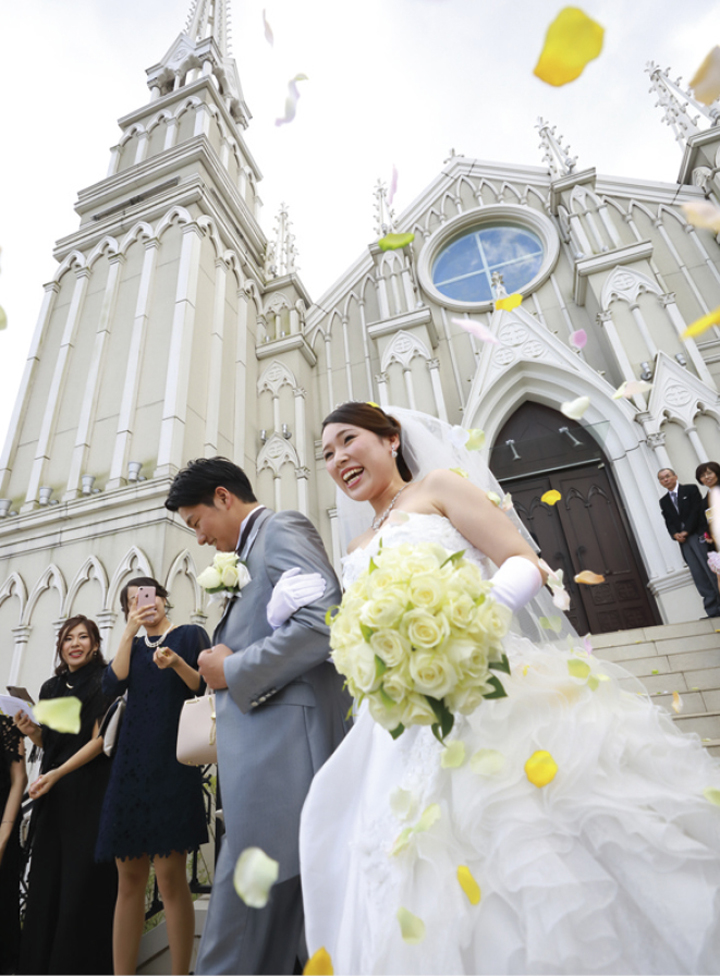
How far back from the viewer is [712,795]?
1.17 m

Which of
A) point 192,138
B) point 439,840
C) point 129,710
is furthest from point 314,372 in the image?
point 439,840

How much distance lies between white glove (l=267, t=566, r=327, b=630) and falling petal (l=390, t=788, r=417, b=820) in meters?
0.68

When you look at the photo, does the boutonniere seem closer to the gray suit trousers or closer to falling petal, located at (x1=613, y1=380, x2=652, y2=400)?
the gray suit trousers

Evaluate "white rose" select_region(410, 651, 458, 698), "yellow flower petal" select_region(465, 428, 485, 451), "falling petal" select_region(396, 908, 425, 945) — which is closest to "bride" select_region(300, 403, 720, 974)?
"falling petal" select_region(396, 908, 425, 945)

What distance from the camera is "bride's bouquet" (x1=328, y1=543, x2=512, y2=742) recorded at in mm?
1121

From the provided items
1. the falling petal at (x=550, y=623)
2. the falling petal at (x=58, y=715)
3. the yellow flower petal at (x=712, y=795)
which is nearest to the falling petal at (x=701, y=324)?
the yellow flower petal at (x=712, y=795)

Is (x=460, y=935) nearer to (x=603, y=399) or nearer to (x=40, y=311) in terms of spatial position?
(x=603, y=399)

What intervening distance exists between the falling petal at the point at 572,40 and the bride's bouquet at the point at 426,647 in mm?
1477

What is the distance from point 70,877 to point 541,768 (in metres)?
2.90

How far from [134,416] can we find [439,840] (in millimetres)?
7486

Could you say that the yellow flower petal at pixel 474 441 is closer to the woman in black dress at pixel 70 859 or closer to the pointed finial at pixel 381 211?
the woman in black dress at pixel 70 859

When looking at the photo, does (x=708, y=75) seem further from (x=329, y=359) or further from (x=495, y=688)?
(x=329, y=359)

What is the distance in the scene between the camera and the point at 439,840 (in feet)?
3.93

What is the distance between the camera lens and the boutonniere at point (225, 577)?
198 cm
